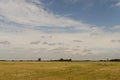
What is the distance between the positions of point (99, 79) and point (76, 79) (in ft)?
11.1

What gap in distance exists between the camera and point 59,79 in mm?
35000

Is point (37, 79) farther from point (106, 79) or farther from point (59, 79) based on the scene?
point (106, 79)

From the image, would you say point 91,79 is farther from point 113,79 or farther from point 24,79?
point 24,79

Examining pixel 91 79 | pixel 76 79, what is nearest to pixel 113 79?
A: pixel 91 79

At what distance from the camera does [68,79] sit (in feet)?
114

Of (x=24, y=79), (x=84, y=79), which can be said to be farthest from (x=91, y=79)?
(x=24, y=79)

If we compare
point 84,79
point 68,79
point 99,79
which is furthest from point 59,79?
point 99,79

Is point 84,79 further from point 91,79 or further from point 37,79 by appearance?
point 37,79

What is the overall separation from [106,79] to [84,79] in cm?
328

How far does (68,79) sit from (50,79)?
273cm

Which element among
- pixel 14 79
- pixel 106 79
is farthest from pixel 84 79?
pixel 14 79

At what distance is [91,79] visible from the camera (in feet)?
116

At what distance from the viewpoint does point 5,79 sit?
3441cm

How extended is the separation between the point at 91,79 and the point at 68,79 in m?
3.48
